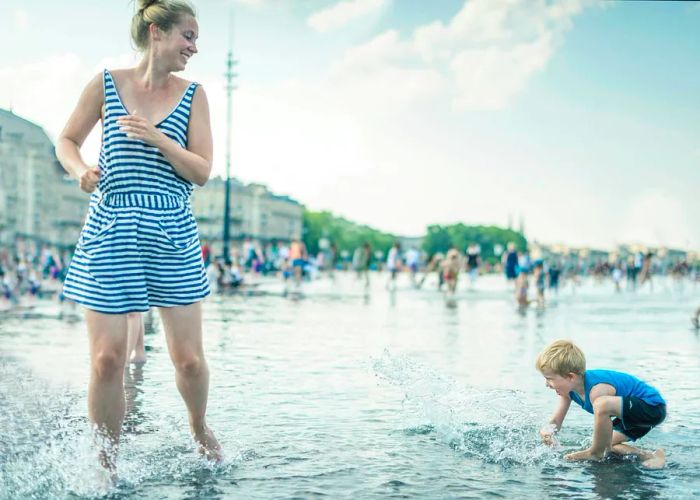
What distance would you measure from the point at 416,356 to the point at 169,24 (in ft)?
21.2

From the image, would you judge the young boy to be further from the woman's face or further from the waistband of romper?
the woman's face

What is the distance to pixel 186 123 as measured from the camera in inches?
160

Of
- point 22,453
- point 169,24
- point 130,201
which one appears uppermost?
point 169,24

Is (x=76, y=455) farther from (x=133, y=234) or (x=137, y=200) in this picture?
(x=137, y=200)

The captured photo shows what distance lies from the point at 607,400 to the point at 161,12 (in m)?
2.55

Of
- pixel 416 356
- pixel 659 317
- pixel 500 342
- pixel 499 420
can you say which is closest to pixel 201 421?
pixel 499 420

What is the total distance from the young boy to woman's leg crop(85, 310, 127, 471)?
195 cm

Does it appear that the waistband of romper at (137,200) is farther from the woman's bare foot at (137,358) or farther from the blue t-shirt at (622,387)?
the woman's bare foot at (137,358)

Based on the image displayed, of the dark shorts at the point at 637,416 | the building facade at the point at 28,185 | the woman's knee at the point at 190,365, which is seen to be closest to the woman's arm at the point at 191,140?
the woman's knee at the point at 190,365

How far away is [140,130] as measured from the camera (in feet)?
12.5

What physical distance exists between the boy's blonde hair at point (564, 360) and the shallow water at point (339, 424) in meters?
0.41

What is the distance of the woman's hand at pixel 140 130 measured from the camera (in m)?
3.82

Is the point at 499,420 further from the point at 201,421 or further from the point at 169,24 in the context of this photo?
the point at 169,24

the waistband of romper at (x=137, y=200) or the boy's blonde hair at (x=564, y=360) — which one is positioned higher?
the waistband of romper at (x=137, y=200)
